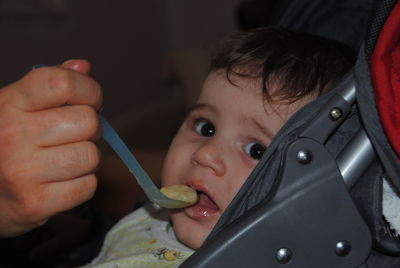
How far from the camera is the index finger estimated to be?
0.62 metres

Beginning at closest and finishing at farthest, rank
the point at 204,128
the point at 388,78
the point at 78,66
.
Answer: the point at 388,78, the point at 78,66, the point at 204,128

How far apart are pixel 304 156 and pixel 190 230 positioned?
0.97 ft

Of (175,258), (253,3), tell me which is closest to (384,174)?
(175,258)

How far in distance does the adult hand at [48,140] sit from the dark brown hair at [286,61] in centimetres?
31

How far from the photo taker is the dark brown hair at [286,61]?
33.7 inches

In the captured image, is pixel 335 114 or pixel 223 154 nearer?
pixel 335 114

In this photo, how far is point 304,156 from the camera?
0.62 metres

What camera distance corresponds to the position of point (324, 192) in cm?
61

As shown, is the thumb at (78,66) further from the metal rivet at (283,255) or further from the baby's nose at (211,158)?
the metal rivet at (283,255)

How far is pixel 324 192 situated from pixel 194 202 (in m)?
0.26

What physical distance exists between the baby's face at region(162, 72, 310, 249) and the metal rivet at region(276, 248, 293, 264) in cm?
21

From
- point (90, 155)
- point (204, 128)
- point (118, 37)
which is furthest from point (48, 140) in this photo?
point (118, 37)

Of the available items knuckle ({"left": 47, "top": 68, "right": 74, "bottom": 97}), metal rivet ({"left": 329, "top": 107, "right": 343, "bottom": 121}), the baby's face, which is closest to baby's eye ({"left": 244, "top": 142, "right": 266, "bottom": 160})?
the baby's face

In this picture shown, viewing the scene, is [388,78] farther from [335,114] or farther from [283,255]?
[283,255]
